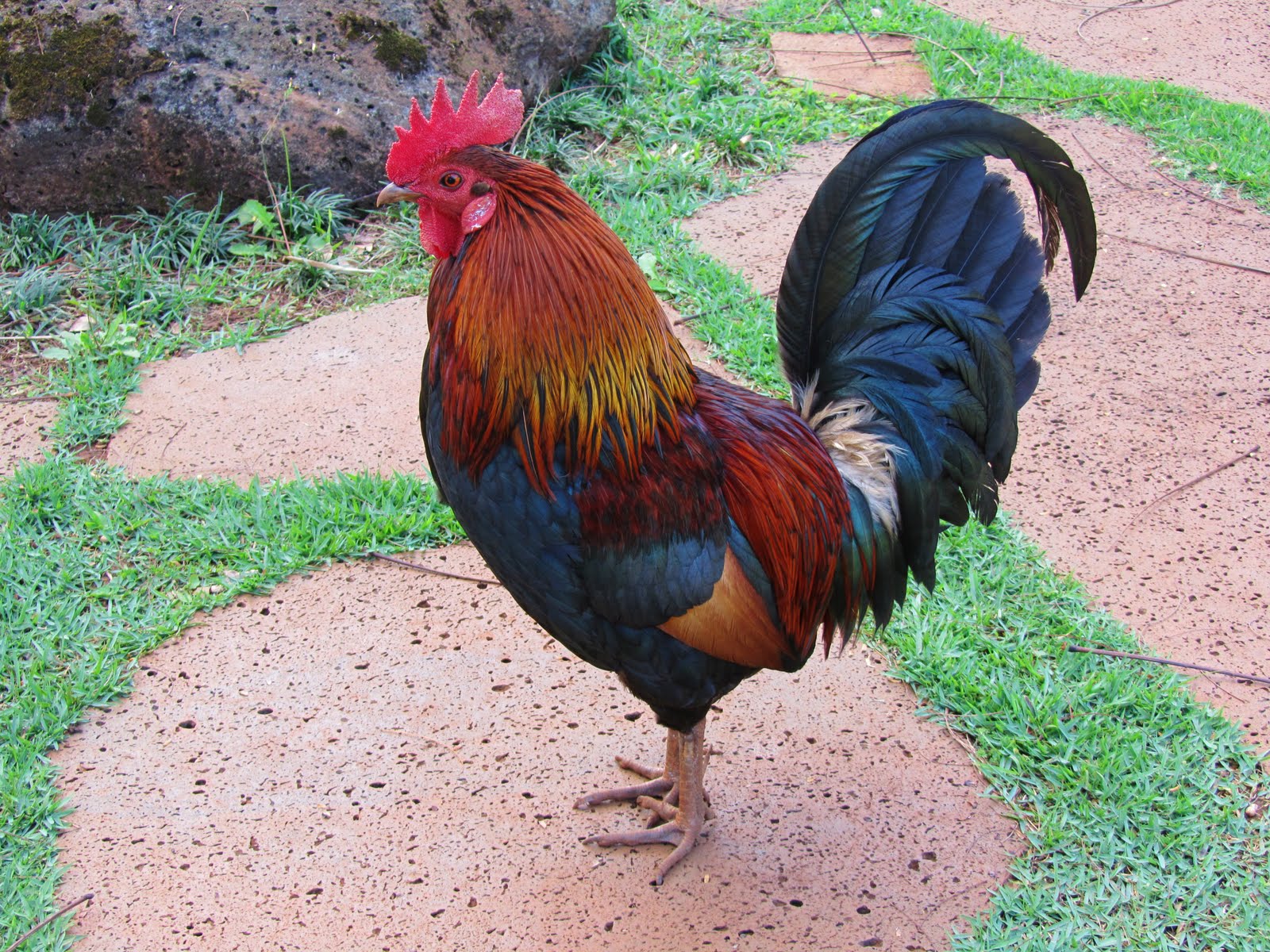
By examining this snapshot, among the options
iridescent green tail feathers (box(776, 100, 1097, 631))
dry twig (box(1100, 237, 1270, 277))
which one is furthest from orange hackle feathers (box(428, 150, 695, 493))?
dry twig (box(1100, 237, 1270, 277))

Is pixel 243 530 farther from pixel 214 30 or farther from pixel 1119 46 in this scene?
pixel 1119 46

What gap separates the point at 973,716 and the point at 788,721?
566 mm

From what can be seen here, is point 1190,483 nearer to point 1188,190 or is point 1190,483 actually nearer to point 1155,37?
point 1188,190

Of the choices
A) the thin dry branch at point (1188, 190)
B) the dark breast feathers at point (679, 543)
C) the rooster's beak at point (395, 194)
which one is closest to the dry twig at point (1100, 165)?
the thin dry branch at point (1188, 190)

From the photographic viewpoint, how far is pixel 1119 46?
24.1ft

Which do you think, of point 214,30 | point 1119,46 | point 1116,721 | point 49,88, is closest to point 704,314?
point 1116,721

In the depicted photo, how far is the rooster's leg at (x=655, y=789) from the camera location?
120 inches

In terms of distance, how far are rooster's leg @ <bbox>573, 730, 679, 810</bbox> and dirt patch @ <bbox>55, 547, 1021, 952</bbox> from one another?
4cm

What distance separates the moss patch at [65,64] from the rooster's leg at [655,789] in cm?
412

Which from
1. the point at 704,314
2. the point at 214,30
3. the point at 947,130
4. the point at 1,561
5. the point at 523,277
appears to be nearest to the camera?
the point at 523,277

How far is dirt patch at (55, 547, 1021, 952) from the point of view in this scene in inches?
107

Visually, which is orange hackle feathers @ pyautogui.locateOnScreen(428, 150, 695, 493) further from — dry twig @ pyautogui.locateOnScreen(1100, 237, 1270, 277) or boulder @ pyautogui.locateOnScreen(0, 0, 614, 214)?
dry twig @ pyautogui.locateOnScreen(1100, 237, 1270, 277)

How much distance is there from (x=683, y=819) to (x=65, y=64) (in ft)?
15.2

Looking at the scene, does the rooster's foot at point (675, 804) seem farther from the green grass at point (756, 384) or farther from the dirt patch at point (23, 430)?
the dirt patch at point (23, 430)
